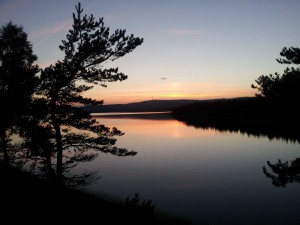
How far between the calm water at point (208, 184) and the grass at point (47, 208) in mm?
9940

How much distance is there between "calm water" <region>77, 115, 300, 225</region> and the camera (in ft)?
74.1

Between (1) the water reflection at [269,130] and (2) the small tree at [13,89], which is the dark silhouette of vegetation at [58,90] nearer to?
(2) the small tree at [13,89]

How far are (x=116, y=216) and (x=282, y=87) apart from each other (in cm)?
1100

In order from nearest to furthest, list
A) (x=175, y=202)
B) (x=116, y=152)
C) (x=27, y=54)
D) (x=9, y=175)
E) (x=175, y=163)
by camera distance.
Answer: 1. (x=9, y=175)
2. (x=116, y=152)
3. (x=27, y=54)
4. (x=175, y=202)
5. (x=175, y=163)

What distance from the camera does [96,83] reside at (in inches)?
786

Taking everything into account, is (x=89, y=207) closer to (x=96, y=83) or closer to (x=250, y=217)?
(x=96, y=83)

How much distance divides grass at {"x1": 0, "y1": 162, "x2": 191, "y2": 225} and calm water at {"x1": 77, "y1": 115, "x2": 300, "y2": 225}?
9.94 meters

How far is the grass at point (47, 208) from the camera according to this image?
1059cm

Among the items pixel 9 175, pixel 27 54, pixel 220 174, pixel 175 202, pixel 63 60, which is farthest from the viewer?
pixel 220 174

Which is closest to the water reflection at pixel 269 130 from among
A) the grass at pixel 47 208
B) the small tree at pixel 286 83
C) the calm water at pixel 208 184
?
the calm water at pixel 208 184

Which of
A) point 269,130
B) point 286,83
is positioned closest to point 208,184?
point 286,83

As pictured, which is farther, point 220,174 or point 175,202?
point 220,174

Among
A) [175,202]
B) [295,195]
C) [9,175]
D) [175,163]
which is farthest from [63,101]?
[175,163]

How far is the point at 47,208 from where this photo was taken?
1151 cm
